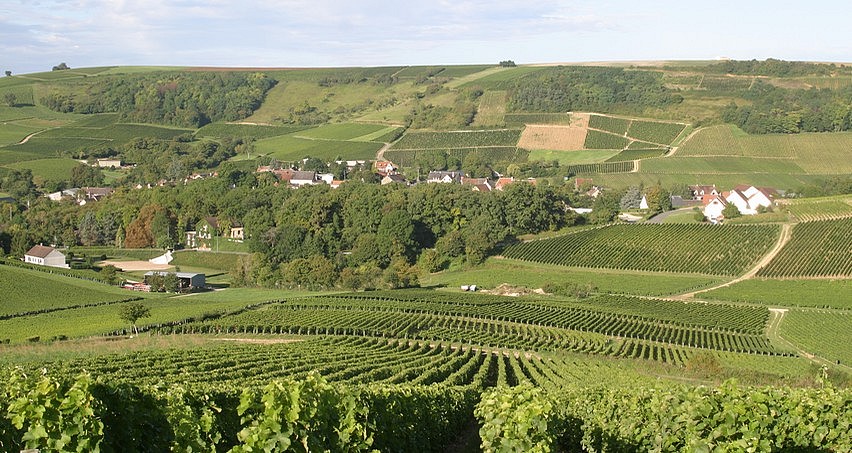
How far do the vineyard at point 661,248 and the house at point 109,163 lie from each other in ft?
286

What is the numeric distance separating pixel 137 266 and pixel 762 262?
60.2 m

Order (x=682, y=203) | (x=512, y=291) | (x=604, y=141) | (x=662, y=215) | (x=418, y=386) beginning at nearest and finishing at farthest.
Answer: (x=418, y=386) < (x=512, y=291) < (x=662, y=215) < (x=682, y=203) < (x=604, y=141)

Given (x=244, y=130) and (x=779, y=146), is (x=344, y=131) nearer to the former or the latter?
(x=244, y=130)

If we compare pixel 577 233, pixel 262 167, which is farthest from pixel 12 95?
pixel 577 233

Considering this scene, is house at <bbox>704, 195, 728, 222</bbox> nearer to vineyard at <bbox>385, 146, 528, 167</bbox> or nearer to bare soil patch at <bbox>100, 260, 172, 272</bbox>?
vineyard at <bbox>385, 146, 528, 167</bbox>

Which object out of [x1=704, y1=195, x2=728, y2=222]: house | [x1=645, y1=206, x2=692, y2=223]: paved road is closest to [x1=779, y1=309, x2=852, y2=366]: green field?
[x1=645, y1=206, x2=692, y2=223]: paved road

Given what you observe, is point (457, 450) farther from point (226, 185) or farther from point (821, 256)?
point (226, 185)

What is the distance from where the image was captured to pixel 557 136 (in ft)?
512

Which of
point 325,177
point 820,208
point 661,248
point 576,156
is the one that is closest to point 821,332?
point 661,248

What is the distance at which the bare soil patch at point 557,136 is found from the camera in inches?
5999

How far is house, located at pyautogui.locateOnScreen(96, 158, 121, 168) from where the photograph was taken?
5955 inches

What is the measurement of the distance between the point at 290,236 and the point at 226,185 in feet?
82.8

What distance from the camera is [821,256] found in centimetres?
7850

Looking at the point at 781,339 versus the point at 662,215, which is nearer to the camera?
the point at 781,339
